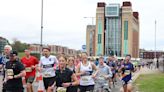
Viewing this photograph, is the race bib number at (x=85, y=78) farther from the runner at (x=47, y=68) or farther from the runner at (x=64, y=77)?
the runner at (x=64, y=77)

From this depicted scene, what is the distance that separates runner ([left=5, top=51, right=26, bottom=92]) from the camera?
384 inches

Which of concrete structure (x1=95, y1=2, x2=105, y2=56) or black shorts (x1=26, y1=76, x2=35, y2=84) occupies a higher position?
concrete structure (x1=95, y1=2, x2=105, y2=56)

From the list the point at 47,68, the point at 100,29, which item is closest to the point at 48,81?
the point at 47,68

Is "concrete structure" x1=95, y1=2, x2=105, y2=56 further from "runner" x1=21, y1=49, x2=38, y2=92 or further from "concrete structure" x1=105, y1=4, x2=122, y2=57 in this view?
"runner" x1=21, y1=49, x2=38, y2=92

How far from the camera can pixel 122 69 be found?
17219mm

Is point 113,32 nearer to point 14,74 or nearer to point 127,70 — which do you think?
point 127,70

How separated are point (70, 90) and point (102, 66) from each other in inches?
221

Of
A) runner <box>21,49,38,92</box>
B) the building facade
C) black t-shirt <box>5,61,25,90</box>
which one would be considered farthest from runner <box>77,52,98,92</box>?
the building facade

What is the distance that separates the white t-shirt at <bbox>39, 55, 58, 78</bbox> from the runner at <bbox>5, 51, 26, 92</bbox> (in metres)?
2.81

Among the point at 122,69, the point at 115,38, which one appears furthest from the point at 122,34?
the point at 122,69

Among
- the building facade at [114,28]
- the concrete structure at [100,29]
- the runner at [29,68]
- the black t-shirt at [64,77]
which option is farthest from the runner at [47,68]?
the concrete structure at [100,29]

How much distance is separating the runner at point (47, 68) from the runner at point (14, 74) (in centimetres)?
245

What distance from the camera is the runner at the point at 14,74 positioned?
9766 mm

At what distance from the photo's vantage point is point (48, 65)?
13.0 metres
